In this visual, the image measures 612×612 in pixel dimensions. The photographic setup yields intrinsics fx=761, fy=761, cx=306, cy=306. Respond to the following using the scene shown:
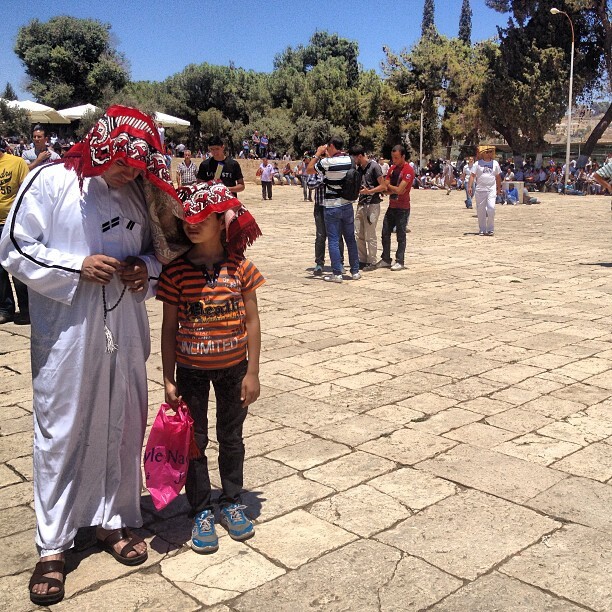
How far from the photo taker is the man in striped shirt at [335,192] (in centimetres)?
907

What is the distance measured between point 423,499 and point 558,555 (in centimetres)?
71

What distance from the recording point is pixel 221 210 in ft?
9.87

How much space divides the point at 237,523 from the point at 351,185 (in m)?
6.36

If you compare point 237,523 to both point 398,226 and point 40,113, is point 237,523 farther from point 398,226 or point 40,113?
point 40,113

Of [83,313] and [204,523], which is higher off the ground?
[83,313]

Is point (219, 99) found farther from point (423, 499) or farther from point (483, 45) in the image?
point (423, 499)

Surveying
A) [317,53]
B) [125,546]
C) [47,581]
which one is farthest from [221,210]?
[317,53]

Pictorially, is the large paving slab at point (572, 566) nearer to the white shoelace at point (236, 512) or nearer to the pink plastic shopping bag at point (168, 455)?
the white shoelace at point (236, 512)

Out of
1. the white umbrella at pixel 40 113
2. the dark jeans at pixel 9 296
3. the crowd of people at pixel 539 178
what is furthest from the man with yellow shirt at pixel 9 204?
the crowd of people at pixel 539 178

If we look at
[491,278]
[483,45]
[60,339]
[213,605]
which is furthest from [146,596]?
[483,45]

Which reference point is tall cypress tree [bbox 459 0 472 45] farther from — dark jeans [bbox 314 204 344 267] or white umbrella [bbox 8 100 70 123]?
dark jeans [bbox 314 204 344 267]

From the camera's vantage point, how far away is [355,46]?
68000mm

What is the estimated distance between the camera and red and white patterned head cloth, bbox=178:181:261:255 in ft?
9.86

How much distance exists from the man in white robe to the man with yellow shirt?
156 inches
